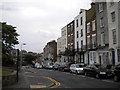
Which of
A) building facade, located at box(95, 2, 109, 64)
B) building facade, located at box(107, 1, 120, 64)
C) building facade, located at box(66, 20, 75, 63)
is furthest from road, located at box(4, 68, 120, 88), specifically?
building facade, located at box(66, 20, 75, 63)

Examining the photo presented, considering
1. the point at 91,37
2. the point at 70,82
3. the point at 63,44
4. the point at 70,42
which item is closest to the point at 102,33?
the point at 91,37

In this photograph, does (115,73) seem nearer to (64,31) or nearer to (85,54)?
(85,54)

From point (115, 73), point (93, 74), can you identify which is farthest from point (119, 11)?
point (115, 73)

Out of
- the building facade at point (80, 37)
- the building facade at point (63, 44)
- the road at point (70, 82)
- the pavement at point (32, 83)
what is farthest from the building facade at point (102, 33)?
the building facade at point (63, 44)

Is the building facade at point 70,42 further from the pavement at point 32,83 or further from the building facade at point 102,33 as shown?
the pavement at point 32,83

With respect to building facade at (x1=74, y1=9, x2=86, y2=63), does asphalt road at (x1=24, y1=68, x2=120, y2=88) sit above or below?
below

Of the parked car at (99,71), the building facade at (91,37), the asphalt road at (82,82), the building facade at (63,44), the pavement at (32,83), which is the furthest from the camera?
the building facade at (63,44)

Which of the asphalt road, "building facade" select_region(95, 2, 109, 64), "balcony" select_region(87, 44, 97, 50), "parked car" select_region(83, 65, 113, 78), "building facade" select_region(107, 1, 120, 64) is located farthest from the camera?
"balcony" select_region(87, 44, 97, 50)

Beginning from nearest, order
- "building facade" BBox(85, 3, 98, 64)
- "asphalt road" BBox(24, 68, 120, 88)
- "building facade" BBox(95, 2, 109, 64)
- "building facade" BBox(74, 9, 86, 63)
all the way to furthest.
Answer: "asphalt road" BBox(24, 68, 120, 88)
"building facade" BBox(95, 2, 109, 64)
"building facade" BBox(85, 3, 98, 64)
"building facade" BBox(74, 9, 86, 63)

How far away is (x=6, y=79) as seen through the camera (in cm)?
1307

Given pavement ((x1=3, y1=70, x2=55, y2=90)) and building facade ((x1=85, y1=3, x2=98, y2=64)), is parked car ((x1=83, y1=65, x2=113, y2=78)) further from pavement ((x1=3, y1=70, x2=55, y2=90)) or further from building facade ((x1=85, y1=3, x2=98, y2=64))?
building facade ((x1=85, y1=3, x2=98, y2=64))

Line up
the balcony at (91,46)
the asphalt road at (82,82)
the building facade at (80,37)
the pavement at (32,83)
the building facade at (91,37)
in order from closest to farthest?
1. the pavement at (32,83)
2. the asphalt road at (82,82)
3. the balcony at (91,46)
4. the building facade at (91,37)
5. the building facade at (80,37)

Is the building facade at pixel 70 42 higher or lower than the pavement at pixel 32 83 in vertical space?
higher

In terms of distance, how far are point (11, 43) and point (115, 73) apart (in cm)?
1473
